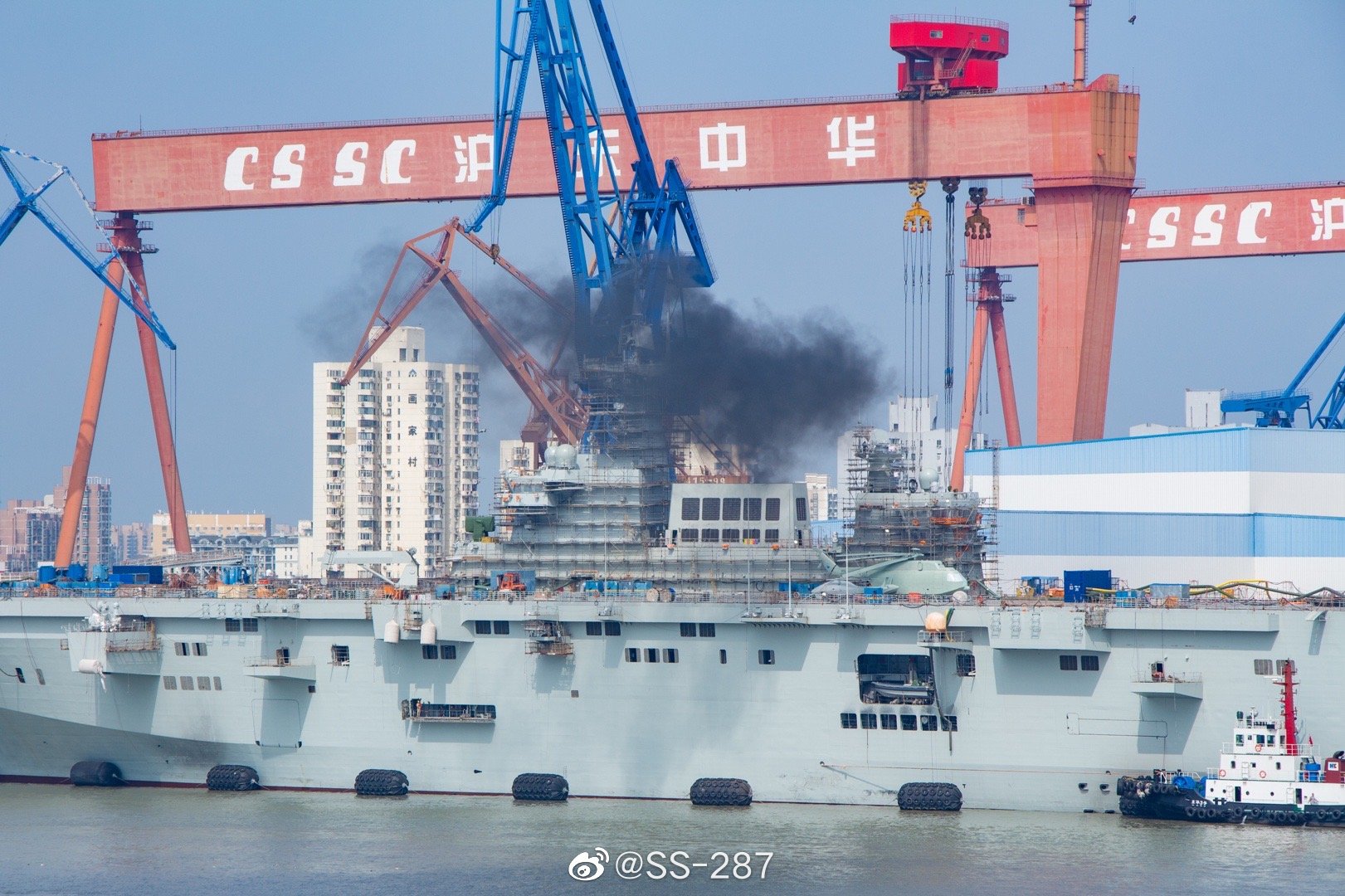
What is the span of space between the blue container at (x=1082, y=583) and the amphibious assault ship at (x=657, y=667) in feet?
2.63

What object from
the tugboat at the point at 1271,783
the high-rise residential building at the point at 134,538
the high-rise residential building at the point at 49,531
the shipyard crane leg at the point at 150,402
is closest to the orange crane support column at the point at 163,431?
the shipyard crane leg at the point at 150,402

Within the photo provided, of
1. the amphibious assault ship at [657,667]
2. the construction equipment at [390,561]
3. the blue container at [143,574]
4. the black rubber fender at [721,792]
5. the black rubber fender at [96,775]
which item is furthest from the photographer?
the blue container at [143,574]

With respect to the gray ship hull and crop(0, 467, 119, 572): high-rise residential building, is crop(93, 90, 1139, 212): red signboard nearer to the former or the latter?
the gray ship hull

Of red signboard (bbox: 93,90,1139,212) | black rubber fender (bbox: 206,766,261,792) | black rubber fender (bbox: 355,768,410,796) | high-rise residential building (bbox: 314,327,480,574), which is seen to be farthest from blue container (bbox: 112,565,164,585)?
high-rise residential building (bbox: 314,327,480,574)

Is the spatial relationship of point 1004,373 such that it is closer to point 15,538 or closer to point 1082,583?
point 1082,583

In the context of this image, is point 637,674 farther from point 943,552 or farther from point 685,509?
point 943,552

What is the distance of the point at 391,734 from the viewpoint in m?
35.9

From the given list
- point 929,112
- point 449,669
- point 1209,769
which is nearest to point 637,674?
point 449,669

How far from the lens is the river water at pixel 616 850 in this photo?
28.0 m

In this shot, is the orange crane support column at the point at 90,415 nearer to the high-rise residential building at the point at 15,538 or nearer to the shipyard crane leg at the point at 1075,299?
the shipyard crane leg at the point at 1075,299

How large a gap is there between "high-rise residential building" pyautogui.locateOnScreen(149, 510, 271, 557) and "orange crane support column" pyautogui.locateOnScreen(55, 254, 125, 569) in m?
75.6

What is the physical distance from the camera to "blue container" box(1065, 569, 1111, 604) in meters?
34.6

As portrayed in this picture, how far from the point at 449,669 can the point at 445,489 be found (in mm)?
50726

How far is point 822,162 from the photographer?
4509 centimetres
